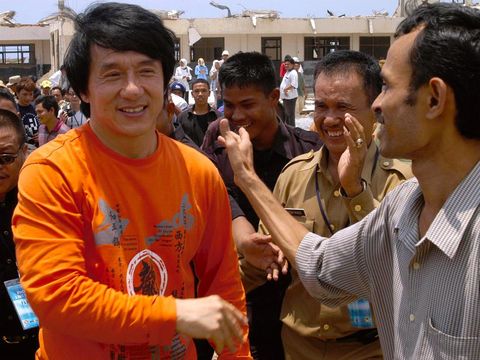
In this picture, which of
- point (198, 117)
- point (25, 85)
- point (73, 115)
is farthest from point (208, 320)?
point (73, 115)

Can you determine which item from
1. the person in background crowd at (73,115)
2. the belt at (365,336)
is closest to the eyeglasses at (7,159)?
the belt at (365,336)

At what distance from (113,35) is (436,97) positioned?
3.38 ft

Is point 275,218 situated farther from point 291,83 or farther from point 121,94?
point 291,83

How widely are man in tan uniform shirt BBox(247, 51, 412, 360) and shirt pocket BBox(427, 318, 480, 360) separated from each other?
1.00m

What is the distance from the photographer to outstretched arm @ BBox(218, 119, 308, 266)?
106 inches

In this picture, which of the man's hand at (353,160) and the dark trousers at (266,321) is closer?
the man's hand at (353,160)

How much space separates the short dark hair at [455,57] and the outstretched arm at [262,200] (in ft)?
2.84

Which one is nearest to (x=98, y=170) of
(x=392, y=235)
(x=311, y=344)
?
(x=392, y=235)

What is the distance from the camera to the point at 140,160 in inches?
93.5

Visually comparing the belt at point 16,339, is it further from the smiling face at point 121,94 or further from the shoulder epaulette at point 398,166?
the shoulder epaulette at point 398,166

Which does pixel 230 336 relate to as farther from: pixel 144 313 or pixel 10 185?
pixel 10 185

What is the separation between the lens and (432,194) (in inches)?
82.1

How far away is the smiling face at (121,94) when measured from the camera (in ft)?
7.60

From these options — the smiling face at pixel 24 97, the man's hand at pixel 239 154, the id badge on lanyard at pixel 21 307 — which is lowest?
Answer: the id badge on lanyard at pixel 21 307
